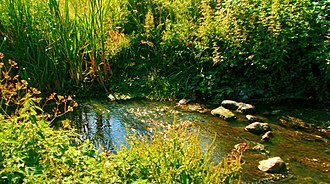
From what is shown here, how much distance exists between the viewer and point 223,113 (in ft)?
20.8

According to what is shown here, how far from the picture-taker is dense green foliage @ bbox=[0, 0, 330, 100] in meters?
6.54

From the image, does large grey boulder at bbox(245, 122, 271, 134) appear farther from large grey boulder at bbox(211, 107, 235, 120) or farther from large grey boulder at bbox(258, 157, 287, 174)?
large grey boulder at bbox(258, 157, 287, 174)

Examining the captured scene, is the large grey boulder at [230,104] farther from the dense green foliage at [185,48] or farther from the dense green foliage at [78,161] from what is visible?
the dense green foliage at [78,161]

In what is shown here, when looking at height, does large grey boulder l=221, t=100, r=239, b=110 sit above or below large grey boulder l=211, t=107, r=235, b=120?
above

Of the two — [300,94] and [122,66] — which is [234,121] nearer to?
[300,94]

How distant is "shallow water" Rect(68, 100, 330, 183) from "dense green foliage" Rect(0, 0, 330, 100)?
50cm

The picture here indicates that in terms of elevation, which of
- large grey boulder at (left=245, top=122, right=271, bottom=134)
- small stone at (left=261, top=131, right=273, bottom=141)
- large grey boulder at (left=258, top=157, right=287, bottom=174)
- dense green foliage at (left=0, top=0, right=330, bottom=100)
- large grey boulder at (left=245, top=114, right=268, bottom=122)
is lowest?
large grey boulder at (left=258, top=157, right=287, bottom=174)

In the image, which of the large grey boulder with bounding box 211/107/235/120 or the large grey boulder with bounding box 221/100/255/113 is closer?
the large grey boulder with bounding box 211/107/235/120

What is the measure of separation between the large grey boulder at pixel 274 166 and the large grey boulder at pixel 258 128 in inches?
37.1

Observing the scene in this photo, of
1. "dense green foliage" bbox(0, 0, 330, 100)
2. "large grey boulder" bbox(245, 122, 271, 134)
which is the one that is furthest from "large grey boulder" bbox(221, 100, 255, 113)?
"large grey boulder" bbox(245, 122, 271, 134)

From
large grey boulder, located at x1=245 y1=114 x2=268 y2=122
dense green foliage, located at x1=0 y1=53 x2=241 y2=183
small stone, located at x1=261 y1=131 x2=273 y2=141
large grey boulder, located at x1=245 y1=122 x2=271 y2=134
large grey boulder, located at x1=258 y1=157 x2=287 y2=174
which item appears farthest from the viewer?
large grey boulder, located at x1=245 y1=114 x2=268 y2=122

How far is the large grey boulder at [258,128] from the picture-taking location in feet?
18.9

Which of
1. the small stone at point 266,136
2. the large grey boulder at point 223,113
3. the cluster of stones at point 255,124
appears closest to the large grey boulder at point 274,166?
the cluster of stones at point 255,124

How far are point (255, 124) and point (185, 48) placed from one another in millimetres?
2259
